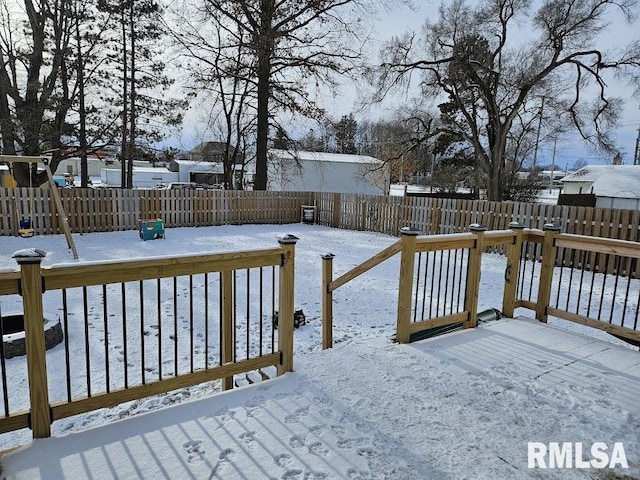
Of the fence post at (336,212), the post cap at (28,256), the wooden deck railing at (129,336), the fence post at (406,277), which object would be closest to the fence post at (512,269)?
the fence post at (406,277)

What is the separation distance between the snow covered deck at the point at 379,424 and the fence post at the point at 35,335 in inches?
4.7

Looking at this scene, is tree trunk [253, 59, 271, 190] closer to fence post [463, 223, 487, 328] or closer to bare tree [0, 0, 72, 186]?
bare tree [0, 0, 72, 186]

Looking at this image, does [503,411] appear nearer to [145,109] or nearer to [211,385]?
[211,385]

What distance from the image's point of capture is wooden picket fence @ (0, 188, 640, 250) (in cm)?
903

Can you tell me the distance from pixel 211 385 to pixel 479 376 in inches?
90.6

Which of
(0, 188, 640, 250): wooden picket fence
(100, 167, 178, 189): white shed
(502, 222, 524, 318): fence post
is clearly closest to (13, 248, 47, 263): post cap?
(502, 222, 524, 318): fence post

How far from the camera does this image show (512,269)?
4.49 m

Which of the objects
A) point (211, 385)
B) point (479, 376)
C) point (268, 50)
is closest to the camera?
point (479, 376)

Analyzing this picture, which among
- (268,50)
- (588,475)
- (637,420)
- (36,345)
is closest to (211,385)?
(36,345)

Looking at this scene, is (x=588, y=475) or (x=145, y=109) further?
(x=145, y=109)

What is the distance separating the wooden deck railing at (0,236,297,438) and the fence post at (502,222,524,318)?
260cm

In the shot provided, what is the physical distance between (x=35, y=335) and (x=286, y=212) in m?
13.6

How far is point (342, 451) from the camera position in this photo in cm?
222

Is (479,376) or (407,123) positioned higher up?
(407,123)
